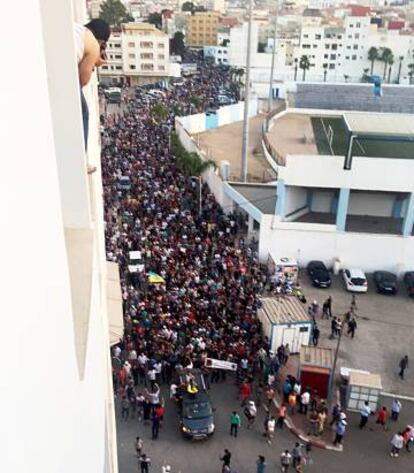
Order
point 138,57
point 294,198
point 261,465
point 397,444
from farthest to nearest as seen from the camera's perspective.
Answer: point 138,57
point 294,198
point 397,444
point 261,465

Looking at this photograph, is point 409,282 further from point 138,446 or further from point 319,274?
point 138,446

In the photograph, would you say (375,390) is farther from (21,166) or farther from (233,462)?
(21,166)

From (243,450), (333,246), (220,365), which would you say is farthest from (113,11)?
(243,450)

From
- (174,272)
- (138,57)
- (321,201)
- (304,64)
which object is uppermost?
(138,57)

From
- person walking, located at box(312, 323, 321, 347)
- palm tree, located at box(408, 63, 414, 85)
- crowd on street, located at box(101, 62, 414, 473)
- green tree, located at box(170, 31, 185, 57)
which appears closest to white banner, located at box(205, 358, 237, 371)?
crowd on street, located at box(101, 62, 414, 473)

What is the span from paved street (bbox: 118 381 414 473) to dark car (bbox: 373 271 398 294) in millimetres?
6330

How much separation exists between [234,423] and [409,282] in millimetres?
9657

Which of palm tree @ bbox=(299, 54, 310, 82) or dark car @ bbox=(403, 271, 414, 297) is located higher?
palm tree @ bbox=(299, 54, 310, 82)

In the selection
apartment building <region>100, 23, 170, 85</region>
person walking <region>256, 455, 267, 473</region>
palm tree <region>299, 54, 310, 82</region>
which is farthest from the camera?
apartment building <region>100, 23, 170, 85</region>

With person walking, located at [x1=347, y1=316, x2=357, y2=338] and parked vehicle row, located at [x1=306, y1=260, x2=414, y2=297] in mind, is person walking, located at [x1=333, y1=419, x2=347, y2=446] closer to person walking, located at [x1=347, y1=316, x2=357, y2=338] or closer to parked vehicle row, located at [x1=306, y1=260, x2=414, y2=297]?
person walking, located at [x1=347, y1=316, x2=357, y2=338]

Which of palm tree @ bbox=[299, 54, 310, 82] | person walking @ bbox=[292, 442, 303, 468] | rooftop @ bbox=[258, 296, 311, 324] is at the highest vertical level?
palm tree @ bbox=[299, 54, 310, 82]

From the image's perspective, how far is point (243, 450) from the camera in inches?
458

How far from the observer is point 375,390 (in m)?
12.5

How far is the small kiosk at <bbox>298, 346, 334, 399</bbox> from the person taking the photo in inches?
507
